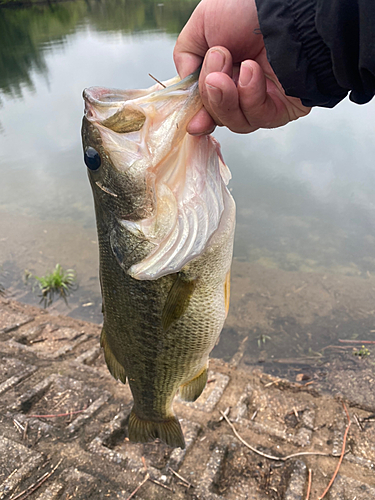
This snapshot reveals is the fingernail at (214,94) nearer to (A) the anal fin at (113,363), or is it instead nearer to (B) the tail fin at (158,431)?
(A) the anal fin at (113,363)

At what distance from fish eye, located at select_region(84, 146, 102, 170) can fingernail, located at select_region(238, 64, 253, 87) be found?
25.9 inches

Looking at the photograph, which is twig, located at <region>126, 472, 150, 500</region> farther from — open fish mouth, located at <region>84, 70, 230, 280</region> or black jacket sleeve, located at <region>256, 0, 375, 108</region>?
black jacket sleeve, located at <region>256, 0, 375, 108</region>

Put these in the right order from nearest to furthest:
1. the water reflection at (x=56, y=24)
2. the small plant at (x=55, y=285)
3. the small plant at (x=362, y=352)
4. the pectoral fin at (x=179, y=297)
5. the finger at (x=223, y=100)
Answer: the finger at (x=223, y=100), the pectoral fin at (x=179, y=297), the small plant at (x=362, y=352), the small plant at (x=55, y=285), the water reflection at (x=56, y=24)

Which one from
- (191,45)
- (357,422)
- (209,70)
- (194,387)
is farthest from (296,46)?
(357,422)

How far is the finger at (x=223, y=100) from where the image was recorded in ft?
3.96

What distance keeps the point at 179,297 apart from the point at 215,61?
0.99 meters

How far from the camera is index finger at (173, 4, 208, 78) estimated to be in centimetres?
143

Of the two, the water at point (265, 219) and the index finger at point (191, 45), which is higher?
the index finger at point (191, 45)

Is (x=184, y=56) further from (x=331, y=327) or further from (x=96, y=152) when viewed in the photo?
(x=331, y=327)

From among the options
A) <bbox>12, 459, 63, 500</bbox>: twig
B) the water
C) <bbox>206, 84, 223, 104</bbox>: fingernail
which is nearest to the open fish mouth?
<bbox>206, 84, 223, 104</bbox>: fingernail


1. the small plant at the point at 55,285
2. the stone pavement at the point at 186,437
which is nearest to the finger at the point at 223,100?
the stone pavement at the point at 186,437

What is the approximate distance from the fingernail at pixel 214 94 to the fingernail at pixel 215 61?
92 millimetres

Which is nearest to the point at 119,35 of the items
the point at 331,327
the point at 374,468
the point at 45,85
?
the point at 45,85

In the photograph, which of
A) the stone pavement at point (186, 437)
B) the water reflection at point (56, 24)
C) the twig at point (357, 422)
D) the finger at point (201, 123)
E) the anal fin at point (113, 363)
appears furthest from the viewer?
the water reflection at point (56, 24)
